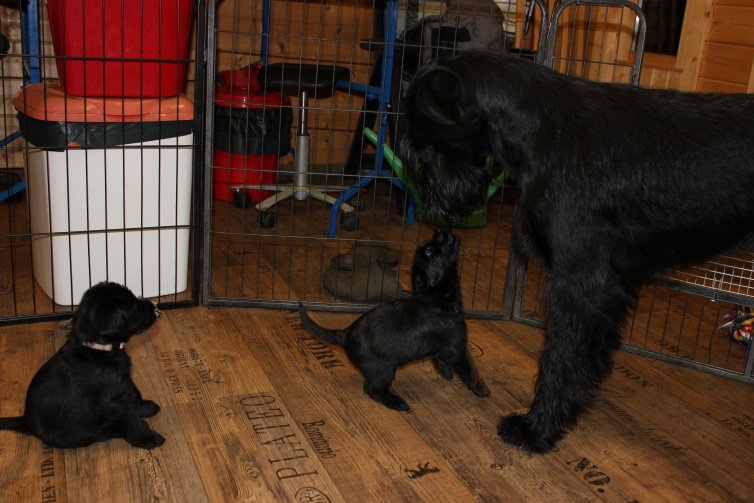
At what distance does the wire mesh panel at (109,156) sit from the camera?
280 centimetres

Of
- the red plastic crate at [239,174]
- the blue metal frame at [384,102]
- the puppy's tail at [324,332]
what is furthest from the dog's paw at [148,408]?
the red plastic crate at [239,174]

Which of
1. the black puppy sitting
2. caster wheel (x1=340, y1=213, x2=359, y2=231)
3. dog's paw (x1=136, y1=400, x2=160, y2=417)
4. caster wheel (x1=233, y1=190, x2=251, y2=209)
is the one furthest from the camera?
caster wheel (x1=233, y1=190, x2=251, y2=209)

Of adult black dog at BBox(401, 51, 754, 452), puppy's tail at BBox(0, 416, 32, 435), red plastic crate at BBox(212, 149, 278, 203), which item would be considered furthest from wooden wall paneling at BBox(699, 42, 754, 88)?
puppy's tail at BBox(0, 416, 32, 435)

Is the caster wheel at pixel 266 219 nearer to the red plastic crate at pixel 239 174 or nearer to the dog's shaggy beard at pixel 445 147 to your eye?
the red plastic crate at pixel 239 174

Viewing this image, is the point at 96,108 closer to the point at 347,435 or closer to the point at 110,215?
the point at 110,215

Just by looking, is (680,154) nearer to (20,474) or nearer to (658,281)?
(658,281)

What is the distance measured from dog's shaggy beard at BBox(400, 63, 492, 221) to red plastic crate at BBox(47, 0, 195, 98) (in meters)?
1.14

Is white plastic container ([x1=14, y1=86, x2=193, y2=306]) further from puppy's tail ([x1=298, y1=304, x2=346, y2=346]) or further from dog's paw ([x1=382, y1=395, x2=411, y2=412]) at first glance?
dog's paw ([x1=382, y1=395, x2=411, y2=412])

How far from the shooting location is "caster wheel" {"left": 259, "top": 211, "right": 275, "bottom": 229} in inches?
167

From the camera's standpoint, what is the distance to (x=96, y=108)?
9.23ft

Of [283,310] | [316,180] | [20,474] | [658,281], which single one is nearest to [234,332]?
[283,310]

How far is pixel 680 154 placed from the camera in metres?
2.11

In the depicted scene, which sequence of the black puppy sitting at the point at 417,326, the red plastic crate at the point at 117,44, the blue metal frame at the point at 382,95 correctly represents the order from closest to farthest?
1. the black puppy sitting at the point at 417,326
2. the red plastic crate at the point at 117,44
3. the blue metal frame at the point at 382,95

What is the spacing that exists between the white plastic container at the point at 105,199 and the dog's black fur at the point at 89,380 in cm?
92
